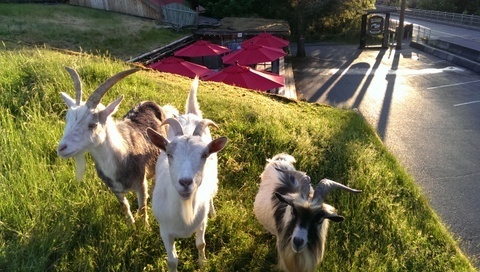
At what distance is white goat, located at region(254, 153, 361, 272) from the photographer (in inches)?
150

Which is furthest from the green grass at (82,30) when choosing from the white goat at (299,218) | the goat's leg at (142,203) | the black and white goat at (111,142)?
the white goat at (299,218)

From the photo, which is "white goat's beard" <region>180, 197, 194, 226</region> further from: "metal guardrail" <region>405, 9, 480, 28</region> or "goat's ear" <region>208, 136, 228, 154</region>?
"metal guardrail" <region>405, 9, 480, 28</region>

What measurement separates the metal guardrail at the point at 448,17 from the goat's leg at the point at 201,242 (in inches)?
1440

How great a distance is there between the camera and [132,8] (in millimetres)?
23484

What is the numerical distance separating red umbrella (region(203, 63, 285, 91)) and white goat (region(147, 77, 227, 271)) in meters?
7.24

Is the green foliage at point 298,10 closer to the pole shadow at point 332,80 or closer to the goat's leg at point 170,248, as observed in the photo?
the pole shadow at point 332,80

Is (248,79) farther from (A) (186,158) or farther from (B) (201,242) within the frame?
(A) (186,158)

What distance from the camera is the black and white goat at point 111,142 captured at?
3.71 meters

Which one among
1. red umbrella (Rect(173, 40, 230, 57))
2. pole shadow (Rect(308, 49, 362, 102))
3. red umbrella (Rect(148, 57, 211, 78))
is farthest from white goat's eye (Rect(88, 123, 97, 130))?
pole shadow (Rect(308, 49, 362, 102))

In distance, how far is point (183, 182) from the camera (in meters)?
3.04

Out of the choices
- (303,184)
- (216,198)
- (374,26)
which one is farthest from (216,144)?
(374,26)

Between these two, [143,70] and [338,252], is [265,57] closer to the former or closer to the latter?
[143,70]

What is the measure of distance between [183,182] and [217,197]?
2.45 meters

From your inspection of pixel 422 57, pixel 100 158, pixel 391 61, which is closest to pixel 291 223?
pixel 100 158
